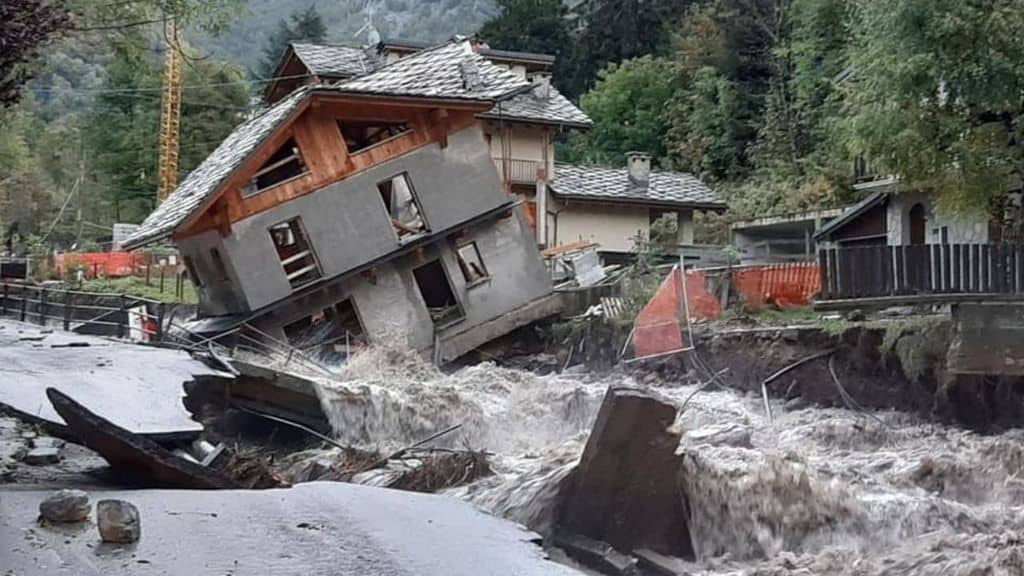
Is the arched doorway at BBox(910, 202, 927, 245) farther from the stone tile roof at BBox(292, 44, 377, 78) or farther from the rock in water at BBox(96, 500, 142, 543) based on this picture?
the rock in water at BBox(96, 500, 142, 543)

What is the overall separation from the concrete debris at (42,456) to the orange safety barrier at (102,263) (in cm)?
3518

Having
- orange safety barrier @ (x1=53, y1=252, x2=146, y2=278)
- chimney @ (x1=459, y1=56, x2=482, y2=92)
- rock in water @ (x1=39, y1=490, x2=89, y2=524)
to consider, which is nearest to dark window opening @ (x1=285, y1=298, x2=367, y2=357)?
chimney @ (x1=459, y1=56, x2=482, y2=92)

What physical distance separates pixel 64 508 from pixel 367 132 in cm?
2177

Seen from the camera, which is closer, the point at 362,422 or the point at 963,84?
the point at 362,422

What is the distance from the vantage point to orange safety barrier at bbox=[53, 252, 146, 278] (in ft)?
145

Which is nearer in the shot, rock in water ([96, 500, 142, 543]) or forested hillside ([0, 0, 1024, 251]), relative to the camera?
rock in water ([96, 500, 142, 543])

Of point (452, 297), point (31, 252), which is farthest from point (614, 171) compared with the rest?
point (31, 252)

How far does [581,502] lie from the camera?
9938 mm

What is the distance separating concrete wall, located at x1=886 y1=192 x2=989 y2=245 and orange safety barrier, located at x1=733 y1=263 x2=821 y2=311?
10.7ft

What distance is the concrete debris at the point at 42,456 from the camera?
9703mm

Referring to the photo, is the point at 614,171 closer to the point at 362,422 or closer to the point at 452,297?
the point at 452,297

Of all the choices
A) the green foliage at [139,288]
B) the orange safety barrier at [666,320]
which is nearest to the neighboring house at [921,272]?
the orange safety barrier at [666,320]

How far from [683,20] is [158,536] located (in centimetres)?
5764

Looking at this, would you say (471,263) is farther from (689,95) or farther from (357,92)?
(689,95)
